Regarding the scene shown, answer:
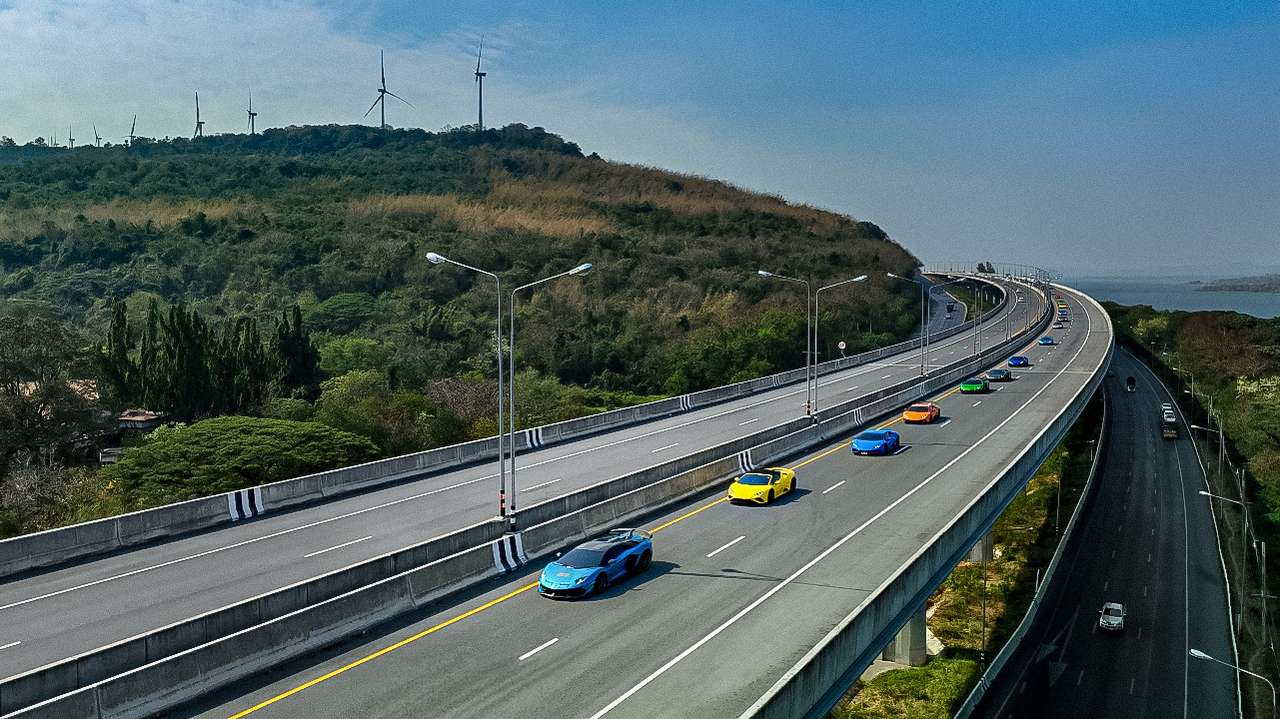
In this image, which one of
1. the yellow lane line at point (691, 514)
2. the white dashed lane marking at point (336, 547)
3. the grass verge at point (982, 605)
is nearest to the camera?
the white dashed lane marking at point (336, 547)

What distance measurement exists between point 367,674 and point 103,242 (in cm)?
11683

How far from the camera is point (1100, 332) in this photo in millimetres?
107688

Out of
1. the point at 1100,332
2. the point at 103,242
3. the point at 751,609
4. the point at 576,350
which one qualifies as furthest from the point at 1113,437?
the point at 103,242

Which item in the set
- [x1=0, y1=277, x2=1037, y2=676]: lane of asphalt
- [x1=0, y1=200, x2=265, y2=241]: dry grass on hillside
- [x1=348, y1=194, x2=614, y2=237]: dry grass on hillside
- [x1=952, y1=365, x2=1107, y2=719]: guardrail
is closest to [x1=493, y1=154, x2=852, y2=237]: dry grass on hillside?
[x1=348, y1=194, x2=614, y2=237]: dry grass on hillside

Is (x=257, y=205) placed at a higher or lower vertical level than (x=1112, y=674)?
higher

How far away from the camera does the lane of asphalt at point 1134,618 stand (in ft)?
111

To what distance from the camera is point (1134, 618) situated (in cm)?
4228

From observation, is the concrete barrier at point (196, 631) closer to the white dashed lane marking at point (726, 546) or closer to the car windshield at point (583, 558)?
the car windshield at point (583, 558)

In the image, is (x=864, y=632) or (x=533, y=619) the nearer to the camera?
(x=864, y=632)

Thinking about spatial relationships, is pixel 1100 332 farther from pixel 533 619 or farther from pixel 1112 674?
pixel 533 619

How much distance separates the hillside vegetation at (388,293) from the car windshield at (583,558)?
24.2m

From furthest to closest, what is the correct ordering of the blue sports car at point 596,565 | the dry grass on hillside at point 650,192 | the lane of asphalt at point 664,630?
1. the dry grass on hillside at point 650,192
2. the blue sports car at point 596,565
3. the lane of asphalt at point 664,630

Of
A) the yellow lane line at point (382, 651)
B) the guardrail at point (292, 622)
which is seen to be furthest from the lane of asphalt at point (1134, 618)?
the yellow lane line at point (382, 651)

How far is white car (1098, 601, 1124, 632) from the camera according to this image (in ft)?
131
